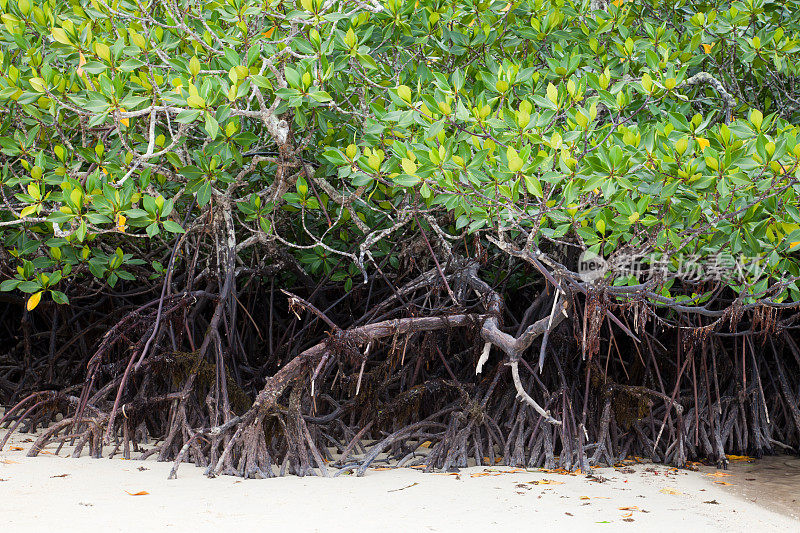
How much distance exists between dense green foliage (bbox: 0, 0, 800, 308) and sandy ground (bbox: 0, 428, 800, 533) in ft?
2.83

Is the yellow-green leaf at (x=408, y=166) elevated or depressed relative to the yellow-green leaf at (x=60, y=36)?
depressed

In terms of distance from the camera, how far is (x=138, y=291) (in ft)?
14.0

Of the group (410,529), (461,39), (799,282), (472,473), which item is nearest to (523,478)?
(472,473)

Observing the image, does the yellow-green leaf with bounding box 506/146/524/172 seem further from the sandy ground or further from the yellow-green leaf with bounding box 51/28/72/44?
the yellow-green leaf with bounding box 51/28/72/44

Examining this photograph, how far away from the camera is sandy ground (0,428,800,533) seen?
7.39ft

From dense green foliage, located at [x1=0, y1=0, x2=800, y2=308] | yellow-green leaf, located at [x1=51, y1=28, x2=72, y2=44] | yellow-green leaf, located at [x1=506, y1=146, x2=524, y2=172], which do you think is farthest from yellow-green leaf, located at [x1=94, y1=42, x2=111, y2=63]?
yellow-green leaf, located at [x1=506, y1=146, x2=524, y2=172]

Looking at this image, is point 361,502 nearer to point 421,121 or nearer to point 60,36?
point 421,121

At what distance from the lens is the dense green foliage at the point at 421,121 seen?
2332 mm

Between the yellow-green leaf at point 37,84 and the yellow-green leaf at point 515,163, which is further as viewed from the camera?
the yellow-green leaf at point 37,84

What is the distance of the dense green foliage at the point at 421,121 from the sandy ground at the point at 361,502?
2.83 ft

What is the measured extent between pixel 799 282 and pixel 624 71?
1.19 metres

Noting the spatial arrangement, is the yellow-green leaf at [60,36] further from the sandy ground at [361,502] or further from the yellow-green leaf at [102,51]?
the sandy ground at [361,502]

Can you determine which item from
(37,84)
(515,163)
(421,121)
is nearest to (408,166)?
(421,121)

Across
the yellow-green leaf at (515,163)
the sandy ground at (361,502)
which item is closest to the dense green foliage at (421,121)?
the yellow-green leaf at (515,163)
